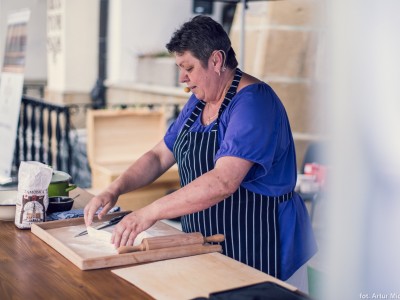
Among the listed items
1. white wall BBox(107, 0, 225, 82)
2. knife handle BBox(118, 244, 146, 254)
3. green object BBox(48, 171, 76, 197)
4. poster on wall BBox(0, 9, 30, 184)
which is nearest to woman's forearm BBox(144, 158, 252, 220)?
knife handle BBox(118, 244, 146, 254)

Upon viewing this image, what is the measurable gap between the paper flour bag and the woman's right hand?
0.49 feet

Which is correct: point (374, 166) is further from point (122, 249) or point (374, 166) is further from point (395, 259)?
point (122, 249)

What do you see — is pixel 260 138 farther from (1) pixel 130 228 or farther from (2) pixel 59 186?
(2) pixel 59 186

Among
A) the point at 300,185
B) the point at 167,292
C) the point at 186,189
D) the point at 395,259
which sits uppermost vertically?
the point at 395,259

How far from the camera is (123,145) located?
448cm

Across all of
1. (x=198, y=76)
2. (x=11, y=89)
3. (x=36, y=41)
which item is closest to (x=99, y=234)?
(x=198, y=76)

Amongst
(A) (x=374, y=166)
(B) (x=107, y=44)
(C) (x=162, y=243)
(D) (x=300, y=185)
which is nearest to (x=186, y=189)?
(C) (x=162, y=243)

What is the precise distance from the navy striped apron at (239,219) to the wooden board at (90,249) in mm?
163

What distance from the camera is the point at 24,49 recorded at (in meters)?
Answer: 3.22

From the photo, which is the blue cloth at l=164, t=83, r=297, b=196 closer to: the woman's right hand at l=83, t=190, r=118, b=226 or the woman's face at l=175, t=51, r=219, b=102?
the woman's face at l=175, t=51, r=219, b=102

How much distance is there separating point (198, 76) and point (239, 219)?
1.67ft

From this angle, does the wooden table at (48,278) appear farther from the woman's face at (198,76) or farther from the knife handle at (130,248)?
→ the woman's face at (198,76)

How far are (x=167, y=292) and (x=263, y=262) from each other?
28.2 inches

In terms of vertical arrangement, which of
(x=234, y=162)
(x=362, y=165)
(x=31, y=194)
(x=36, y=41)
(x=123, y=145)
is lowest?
(x=123, y=145)
